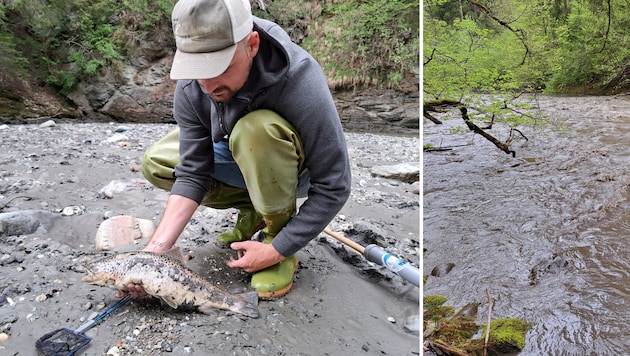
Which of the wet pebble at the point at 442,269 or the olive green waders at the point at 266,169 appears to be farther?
the wet pebble at the point at 442,269

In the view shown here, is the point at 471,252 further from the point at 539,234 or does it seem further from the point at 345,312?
the point at 345,312

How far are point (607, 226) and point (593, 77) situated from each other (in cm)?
312

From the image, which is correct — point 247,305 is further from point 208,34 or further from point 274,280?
point 208,34

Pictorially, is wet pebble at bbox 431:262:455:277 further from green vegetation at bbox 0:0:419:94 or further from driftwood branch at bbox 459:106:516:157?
green vegetation at bbox 0:0:419:94

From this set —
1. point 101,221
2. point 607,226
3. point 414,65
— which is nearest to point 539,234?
point 607,226

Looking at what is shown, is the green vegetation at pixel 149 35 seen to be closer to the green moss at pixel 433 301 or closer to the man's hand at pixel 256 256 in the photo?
the green moss at pixel 433 301

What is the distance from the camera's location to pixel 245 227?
1.88 metres

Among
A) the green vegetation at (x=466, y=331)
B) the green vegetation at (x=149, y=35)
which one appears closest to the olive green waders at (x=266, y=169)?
the green vegetation at (x=466, y=331)

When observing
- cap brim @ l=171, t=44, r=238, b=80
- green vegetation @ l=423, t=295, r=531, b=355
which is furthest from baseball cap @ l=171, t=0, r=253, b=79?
green vegetation @ l=423, t=295, r=531, b=355

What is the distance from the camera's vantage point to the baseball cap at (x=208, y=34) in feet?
3.84

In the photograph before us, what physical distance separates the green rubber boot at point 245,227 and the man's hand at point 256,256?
35cm

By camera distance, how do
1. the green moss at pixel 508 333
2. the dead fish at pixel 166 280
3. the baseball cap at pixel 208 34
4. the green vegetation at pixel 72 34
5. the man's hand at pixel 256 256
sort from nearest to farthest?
the baseball cap at pixel 208 34 → the dead fish at pixel 166 280 → the man's hand at pixel 256 256 → the green moss at pixel 508 333 → the green vegetation at pixel 72 34

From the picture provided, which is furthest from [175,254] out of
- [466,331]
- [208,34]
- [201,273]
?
[466,331]

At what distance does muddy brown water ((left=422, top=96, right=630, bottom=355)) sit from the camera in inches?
73.5
